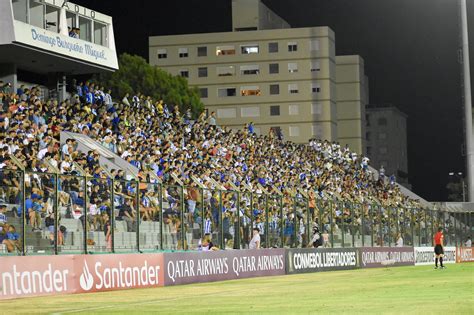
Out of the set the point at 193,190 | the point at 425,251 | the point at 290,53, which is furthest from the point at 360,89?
the point at 193,190

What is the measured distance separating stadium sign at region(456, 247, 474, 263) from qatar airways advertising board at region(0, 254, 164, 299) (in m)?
34.9

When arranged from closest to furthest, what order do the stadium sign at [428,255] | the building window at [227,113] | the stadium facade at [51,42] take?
the stadium facade at [51,42]
the stadium sign at [428,255]
the building window at [227,113]

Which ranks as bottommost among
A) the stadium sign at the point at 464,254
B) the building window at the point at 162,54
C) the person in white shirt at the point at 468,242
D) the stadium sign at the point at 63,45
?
the stadium sign at the point at 464,254

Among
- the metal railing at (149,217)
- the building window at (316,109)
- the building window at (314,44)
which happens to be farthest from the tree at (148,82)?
the metal railing at (149,217)

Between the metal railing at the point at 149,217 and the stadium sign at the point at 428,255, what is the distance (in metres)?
6.58

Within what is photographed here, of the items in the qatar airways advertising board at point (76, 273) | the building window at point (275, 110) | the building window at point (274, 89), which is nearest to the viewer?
the qatar airways advertising board at point (76, 273)

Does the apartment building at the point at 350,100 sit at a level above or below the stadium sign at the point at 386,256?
above

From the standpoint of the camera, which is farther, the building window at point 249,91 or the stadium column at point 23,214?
the building window at point 249,91

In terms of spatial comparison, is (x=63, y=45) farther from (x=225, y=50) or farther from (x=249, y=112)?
(x=225, y=50)

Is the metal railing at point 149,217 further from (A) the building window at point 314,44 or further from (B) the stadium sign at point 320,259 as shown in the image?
(A) the building window at point 314,44

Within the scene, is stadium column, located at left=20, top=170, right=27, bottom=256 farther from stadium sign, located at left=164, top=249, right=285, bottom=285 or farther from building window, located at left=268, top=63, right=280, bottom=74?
building window, located at left=268, top=63, right=280, bottom=74

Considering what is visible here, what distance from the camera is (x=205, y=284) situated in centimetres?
3266

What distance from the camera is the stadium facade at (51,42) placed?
4484 cm

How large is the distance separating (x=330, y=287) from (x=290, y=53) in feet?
374
